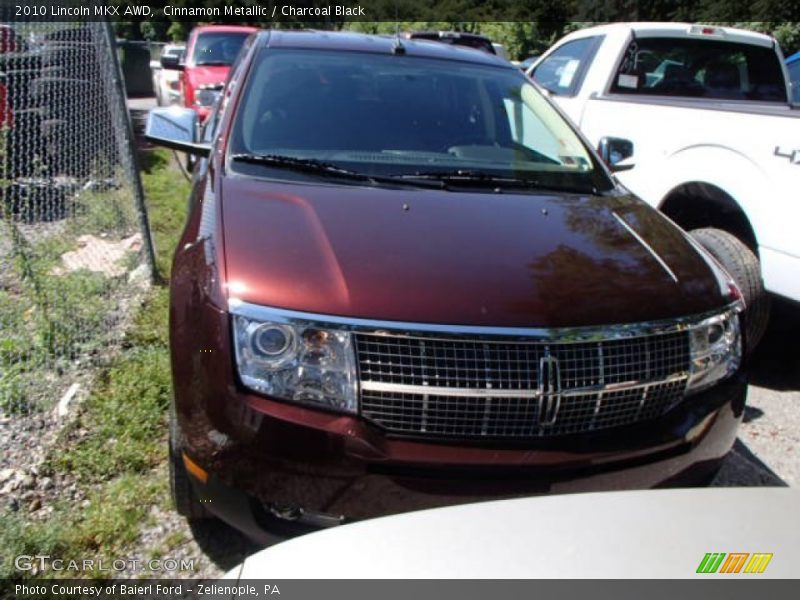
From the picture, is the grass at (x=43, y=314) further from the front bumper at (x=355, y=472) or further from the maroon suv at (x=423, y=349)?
the front bumper at (x=355, y=472)

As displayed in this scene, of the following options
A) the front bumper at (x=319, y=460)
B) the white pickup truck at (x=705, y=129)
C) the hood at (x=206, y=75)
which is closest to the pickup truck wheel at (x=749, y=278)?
the white pickup truck at (x=705, y=129)

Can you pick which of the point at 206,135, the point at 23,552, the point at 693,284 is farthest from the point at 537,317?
the point at 206,135

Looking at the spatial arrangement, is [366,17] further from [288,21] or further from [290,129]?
[290,129]

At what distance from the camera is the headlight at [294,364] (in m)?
2.06

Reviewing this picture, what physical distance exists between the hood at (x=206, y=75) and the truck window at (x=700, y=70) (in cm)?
601

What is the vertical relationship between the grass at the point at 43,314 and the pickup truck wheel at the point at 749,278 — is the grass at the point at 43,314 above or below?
below

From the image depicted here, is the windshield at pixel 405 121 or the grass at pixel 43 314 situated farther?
the grass at pixel 43 314

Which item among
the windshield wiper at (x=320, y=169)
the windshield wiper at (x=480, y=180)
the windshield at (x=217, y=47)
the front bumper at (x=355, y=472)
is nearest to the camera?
the front bumper at (x=355, y=472)

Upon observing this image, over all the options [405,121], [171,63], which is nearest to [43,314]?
[405,121]

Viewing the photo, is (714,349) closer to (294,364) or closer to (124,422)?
(294,364)

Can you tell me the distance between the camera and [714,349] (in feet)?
8.02

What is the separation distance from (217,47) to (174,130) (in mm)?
8163

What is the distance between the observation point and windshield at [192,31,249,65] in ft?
35.4

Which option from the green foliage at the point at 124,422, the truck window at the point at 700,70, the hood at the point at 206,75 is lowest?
the green foliage at the point at 124,422
